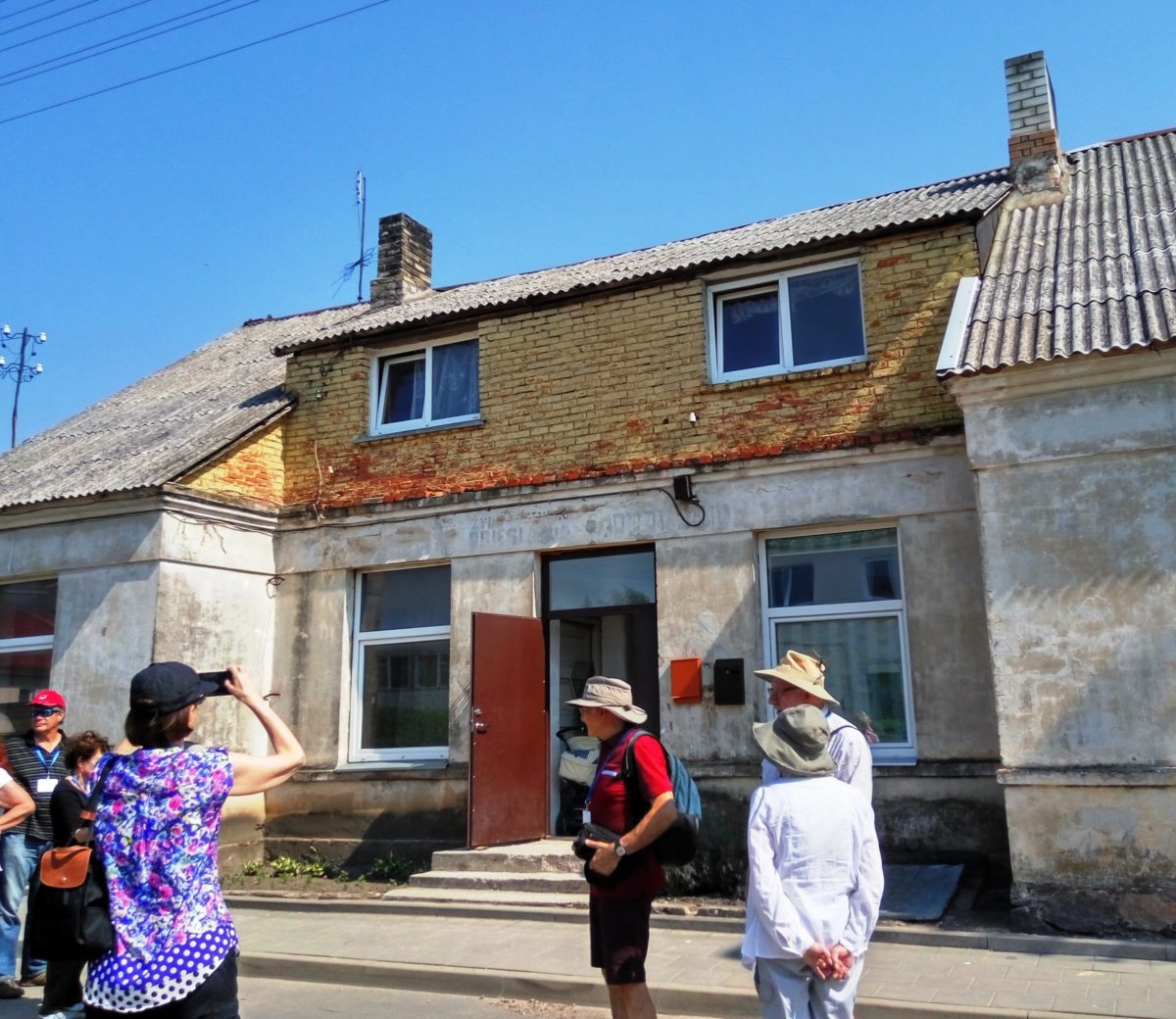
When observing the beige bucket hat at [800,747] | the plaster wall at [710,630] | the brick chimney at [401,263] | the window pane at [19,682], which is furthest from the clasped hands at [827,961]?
the brick chimney at [401,263]

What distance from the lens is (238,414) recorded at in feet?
41.8

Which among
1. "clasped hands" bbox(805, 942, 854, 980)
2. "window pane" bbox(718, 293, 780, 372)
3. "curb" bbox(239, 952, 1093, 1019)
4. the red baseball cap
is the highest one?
"window pane" bbox(718, 293, 780, 372)

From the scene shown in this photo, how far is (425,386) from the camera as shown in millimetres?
12312

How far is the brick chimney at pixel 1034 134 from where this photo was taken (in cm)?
1144

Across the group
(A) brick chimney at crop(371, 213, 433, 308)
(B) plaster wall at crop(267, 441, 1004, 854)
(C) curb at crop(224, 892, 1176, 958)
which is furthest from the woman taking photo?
(A) brick chimney at crop(371, 213, 433, 308)

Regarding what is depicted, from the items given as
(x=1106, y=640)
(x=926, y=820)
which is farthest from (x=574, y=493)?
(x=1106, y=640)

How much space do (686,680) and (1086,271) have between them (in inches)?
194

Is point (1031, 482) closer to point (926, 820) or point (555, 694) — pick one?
point (926, 820)

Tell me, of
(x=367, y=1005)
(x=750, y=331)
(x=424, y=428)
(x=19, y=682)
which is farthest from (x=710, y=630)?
(x=19, y=682)

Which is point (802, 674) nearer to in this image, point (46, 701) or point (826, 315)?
point (46, 701)

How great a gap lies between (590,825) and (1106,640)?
454 cm

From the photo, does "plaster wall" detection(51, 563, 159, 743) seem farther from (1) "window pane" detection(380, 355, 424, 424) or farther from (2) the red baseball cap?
(1) "window pane" detection(380, 355, 424, 424)

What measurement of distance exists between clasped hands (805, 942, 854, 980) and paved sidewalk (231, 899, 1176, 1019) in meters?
2.64

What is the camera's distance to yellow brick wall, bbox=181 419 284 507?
11.6 meters
